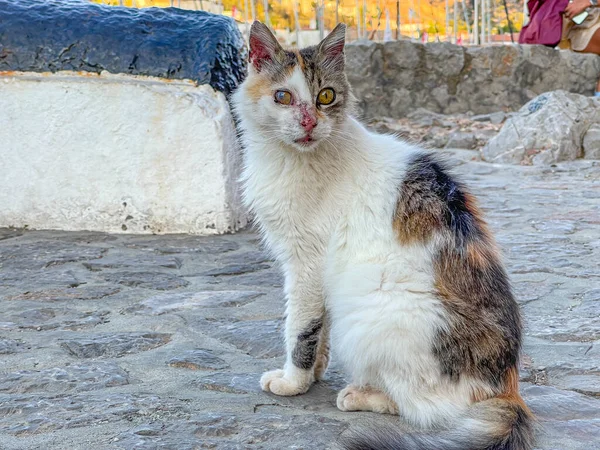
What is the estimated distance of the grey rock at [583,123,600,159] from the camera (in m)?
8.64

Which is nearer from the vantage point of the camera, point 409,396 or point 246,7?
point 409,396

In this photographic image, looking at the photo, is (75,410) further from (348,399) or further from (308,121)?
(308,121)

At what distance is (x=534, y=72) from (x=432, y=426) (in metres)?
9.08

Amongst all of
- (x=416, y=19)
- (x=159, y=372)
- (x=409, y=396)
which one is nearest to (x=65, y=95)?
(x=159, y=372)

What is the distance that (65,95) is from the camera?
554cm

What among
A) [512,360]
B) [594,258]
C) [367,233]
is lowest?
[594,258]

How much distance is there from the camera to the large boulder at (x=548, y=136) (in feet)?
28.0

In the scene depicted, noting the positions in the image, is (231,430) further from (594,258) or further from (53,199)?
(53,199)

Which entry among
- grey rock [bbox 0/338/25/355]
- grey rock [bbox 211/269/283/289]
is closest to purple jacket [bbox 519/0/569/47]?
grey rock [bbox 211/269/283/289]

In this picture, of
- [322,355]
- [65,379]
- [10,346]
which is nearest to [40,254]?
[10,346]

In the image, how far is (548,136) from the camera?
28.1 feet

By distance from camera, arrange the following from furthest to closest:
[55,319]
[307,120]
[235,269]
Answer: [235,269] < [55,319] < [307,120]

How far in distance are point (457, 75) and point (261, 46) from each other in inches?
313

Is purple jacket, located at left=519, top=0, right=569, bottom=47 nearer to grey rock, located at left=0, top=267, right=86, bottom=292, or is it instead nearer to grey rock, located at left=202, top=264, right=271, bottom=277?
grey rock, located at left=202, top=264, right=271, bottom=277
